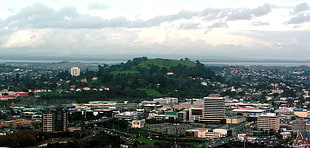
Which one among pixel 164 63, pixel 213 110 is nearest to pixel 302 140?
pixel 213 110

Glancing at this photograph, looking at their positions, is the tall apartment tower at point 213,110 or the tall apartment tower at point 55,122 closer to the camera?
the tall apartment tower at point 55,122

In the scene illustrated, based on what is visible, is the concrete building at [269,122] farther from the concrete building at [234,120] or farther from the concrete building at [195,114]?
the concrete building at [195,114]

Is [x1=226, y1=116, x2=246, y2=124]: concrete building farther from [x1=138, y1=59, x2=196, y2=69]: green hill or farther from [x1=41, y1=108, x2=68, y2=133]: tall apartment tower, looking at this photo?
[x1=138, y1=59, x2=196, y2=69]: green hill

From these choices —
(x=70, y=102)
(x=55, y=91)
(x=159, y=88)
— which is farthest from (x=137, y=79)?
(x=70, y=102)

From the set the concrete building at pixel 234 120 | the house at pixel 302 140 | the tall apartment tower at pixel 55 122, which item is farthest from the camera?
the concrete building at pixel 234 120

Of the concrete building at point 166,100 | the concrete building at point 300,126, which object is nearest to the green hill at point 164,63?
the concrete building at point 166,100

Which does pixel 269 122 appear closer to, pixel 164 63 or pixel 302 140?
pixel 302 140

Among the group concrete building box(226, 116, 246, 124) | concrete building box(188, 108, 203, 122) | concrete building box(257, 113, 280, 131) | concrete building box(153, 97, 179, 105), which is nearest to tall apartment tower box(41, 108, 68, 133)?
concrete building box(188, 108, 203, 122)
